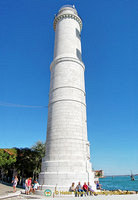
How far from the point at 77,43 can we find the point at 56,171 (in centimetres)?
1663

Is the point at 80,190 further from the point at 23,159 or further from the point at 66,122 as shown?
the point at 23,159

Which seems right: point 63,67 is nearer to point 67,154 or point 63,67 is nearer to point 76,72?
point 76,72

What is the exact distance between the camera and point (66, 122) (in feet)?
55.4

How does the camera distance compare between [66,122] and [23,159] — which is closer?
[66,122]

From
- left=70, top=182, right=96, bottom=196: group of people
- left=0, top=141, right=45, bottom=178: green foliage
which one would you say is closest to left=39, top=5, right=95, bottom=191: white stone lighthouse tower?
left=70, top=182, right=96, bottom=196: group of people

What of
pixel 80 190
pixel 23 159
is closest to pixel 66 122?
pixel 80 190

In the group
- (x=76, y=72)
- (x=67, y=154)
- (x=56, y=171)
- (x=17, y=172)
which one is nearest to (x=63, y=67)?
(x=76, y=72)

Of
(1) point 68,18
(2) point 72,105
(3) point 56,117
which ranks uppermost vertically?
(1) point 68,18

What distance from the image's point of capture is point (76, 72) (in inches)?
771

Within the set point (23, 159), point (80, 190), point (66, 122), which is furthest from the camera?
point (23, 159)

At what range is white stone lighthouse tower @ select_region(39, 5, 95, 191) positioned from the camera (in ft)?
48.5

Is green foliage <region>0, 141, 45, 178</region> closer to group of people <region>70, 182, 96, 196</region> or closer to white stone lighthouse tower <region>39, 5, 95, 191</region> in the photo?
white stone lighthouse tower <region>39, 5, 95, 191</region>

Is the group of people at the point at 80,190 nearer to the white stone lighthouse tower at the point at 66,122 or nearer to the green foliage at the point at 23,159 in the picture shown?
the white stone lighthouse tower at the point at 66,122

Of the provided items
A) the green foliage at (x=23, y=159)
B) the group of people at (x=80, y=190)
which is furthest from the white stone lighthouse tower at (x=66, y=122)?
the green foliage at (x=23, y=159)
